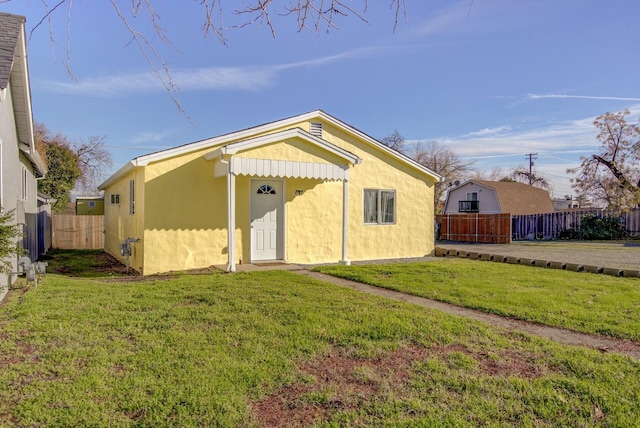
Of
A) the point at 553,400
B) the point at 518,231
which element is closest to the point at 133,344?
the point at 553,400

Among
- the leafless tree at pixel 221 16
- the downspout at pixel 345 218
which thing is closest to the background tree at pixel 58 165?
the downspout at pixel 345 218

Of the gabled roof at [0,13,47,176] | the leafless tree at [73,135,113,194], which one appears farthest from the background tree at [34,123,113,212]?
the gabled roof at [0,13,47,176]

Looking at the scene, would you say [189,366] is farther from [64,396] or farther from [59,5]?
[59,5]

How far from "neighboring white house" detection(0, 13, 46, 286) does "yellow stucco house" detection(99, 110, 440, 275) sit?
2.29 m

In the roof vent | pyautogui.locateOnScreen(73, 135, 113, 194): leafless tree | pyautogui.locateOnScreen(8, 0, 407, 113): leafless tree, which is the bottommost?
pyautogui.locateOnScreen(8, 0, 407, 113): leafless tree

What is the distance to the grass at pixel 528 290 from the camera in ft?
18.7

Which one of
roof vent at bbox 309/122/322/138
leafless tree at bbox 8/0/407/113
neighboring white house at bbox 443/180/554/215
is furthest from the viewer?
neighboring white house at bbox 443/180/554/215

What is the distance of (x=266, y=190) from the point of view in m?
11.3

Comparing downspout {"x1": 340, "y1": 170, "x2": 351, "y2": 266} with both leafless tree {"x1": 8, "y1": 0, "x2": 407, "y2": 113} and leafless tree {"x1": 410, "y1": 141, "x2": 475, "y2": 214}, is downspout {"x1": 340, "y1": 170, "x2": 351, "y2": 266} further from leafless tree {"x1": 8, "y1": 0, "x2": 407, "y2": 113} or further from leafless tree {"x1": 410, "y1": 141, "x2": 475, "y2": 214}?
leafless tree {"x1": 410, "y1": 141, "x2": 475, "y2": 214}

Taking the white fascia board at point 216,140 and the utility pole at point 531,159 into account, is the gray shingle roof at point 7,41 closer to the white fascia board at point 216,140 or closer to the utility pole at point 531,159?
the white fascia board at point 216,140

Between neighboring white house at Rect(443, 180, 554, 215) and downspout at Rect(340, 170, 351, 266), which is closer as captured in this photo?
downspout at Rect(340, 170, 351, 266)

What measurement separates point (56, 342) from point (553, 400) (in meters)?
5.03

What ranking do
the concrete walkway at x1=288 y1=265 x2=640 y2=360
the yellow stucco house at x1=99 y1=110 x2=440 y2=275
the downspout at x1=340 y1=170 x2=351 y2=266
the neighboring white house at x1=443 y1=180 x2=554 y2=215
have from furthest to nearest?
the neighboring white house at x1=443 y1=180 x2=554 y2=215
the downspout at x1=340 y1=170 x2=351 y2=266
the yellow stucco house at x1=99 y1=110 x2=440 y2=275
the concrete walkway at x1=288 y1=265 x2=640 y2=360

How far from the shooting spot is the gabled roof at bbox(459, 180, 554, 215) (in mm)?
31391
